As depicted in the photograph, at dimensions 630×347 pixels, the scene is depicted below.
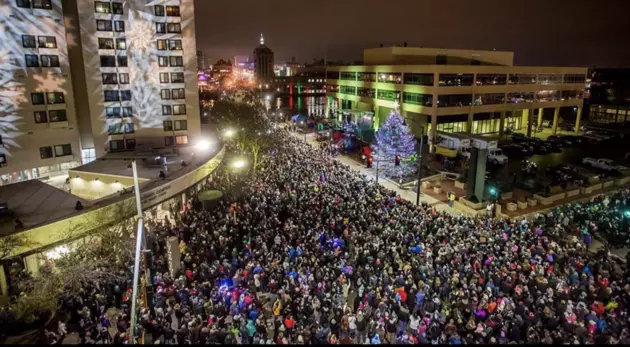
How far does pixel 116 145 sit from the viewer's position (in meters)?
34.2

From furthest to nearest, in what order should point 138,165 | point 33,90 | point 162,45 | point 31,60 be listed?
point 162,45
point 138,165
point 33,90
point 31,60

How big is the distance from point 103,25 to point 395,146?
26103 millimetres

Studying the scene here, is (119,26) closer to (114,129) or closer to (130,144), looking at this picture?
(114,129)

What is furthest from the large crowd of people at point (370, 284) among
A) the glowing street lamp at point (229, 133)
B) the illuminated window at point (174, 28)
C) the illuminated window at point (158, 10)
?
the illuminated window at point (158, 10)

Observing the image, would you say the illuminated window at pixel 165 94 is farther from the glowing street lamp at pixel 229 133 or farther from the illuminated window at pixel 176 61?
the glowing street lamp at pixel 229 133

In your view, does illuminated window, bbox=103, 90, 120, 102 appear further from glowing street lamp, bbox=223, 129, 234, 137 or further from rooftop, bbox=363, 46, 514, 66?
rooftop, bbox=363, 46, 514, 66

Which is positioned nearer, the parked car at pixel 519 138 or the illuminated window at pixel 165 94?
the illuminated window at pixel 165 94

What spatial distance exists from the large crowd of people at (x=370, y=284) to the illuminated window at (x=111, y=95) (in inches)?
692

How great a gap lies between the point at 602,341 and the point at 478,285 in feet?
12.8

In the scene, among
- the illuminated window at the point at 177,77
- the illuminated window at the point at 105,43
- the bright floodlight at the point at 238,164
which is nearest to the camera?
the bright floodlight at the point at 238,164

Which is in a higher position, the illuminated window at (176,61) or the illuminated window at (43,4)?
the illuminated window at (43,4)

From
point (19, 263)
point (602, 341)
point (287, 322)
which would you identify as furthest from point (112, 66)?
point (602, 341)

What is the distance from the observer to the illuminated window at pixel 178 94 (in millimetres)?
35844

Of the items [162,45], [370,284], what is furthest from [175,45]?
[370,284]
